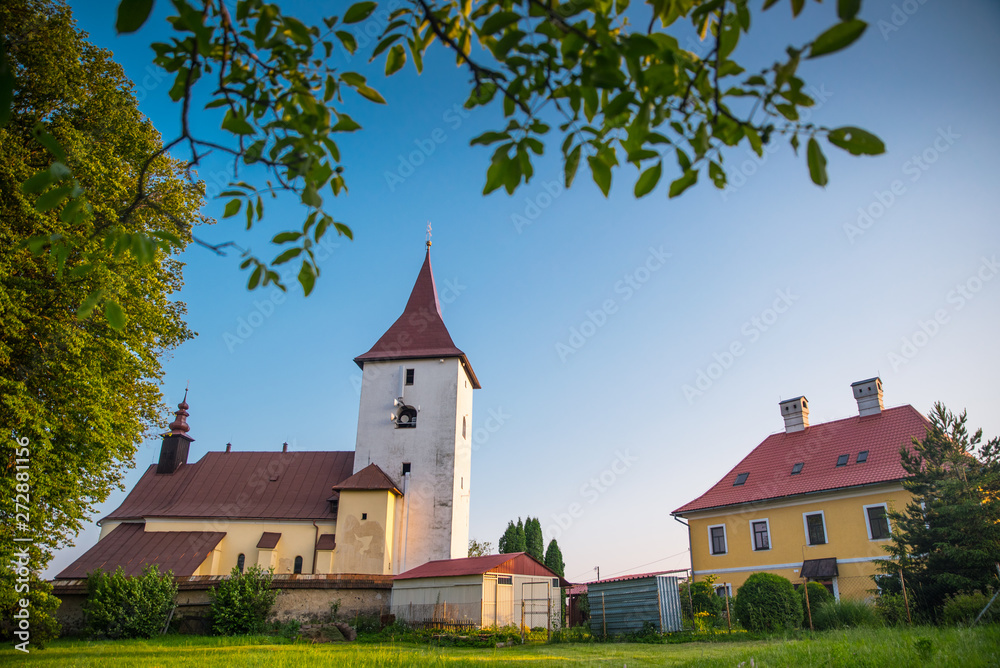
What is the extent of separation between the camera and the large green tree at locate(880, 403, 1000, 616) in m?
14.3

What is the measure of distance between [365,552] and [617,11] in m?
26.1

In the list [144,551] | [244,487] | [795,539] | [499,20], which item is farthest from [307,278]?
[244,487]

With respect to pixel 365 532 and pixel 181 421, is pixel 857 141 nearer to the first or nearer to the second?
pixel 365 532

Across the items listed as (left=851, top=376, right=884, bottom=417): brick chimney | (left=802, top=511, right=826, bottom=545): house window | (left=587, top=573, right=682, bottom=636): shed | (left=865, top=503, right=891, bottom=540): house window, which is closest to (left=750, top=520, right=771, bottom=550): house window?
(left=802, top=511, right=826, bottom=545): house window

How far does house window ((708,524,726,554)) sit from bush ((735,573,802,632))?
37.8ft

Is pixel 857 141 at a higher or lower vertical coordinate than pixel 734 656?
higher

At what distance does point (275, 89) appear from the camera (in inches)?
121

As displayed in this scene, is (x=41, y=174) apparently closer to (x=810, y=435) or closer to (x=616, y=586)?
(x=616, y=586)

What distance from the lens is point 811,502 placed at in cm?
2622

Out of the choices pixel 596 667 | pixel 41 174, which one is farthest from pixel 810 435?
pixel 41 174

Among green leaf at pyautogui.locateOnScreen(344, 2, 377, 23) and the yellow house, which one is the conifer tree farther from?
green leaf at pyautogui.locateOnScreen(344, 2, 377, 23)

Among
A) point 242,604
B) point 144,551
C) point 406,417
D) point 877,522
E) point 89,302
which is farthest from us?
point 406,417

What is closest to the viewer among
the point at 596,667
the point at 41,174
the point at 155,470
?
the point at 41,174

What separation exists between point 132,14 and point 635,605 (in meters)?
18.4
